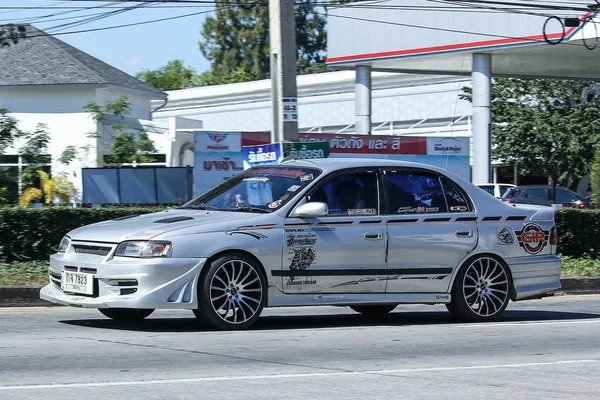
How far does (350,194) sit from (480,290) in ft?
5.94

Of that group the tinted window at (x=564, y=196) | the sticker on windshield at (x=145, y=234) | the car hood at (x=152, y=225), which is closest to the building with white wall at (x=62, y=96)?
the tinted window at (x=564, y=196)

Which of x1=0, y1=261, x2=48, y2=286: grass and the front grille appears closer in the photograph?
the front grille

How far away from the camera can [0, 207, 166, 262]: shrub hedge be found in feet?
46.0

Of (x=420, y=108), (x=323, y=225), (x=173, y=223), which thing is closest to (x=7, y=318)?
(x=173, y=223)

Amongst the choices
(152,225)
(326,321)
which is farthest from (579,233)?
(152,225)

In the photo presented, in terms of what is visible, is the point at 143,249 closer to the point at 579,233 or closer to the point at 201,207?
the point at 201,207

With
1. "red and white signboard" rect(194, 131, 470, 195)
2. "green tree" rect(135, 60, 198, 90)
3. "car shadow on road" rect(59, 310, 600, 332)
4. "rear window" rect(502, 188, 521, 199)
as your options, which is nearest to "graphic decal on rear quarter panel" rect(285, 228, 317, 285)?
"car shadow on road" rect(59, 310, 600, 332)

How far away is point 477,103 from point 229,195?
20.3 meters

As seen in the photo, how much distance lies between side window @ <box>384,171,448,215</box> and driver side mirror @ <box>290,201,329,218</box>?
92 cm

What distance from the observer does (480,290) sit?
→ 34.5ft

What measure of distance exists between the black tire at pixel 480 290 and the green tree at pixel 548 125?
2749cm

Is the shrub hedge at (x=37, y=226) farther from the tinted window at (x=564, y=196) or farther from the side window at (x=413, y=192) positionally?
the tinted window at (x=564, y=196)

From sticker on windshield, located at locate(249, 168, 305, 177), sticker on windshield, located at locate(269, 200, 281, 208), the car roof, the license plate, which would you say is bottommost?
the license plate

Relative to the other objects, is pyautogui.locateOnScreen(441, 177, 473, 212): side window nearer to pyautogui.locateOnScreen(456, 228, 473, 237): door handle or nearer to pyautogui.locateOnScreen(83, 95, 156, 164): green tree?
pyautogui.locateOnScreen(456, 228, 473, 237): door handle
